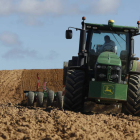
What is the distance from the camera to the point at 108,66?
974cm

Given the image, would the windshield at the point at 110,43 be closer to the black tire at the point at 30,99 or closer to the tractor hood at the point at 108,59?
the tractor hood at the point at 108,59

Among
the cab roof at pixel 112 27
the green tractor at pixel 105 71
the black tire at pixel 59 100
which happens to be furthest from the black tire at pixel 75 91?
the black tire at pixel 59 100

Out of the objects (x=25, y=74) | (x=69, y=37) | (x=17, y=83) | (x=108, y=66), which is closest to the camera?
(x=108, y=66)

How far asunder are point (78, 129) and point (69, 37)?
4.39m

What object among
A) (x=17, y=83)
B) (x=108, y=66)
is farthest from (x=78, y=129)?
(x=17, y=83)

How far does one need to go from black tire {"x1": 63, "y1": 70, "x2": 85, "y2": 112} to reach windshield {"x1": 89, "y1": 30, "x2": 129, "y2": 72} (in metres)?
1.14

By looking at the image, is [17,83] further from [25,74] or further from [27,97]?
[27,97]

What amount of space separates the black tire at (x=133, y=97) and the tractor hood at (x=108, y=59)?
662mm

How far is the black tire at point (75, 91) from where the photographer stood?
32.4ft

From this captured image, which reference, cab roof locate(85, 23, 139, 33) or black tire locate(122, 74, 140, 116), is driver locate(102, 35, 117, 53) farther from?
black tire locate(122, 74, 140, 116)

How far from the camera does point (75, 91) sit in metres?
9.87

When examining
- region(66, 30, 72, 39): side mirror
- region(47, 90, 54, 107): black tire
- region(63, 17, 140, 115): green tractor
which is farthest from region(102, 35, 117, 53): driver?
region(47, 90, 54, 107): black tire

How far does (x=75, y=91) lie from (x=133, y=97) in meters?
1.62

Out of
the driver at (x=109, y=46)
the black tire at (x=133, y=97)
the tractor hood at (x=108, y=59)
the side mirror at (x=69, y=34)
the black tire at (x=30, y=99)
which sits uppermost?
the side mirror at (x=69, y=34)
